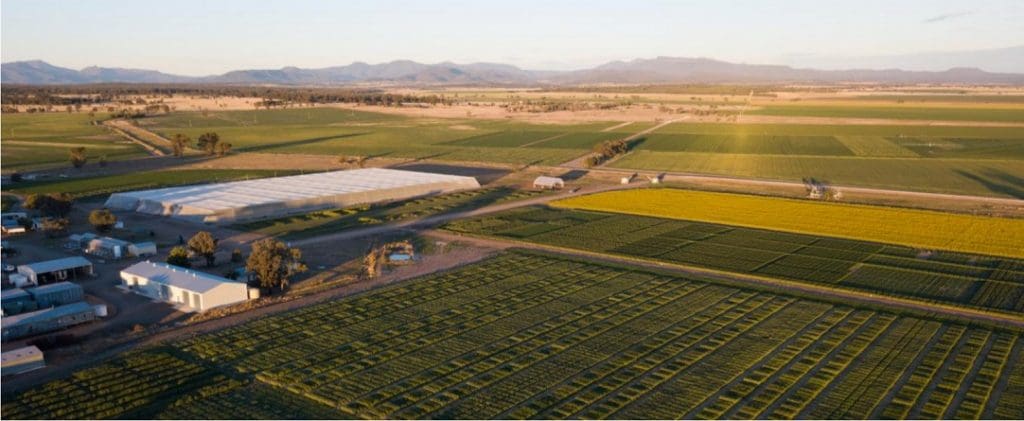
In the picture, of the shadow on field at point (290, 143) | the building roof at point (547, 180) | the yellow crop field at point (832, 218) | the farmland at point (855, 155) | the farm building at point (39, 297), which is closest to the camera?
the farm building at point (39, 297)

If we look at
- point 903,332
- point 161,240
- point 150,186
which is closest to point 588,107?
point 150,186

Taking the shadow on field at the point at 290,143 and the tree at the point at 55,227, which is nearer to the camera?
the tree at the point at 55,227

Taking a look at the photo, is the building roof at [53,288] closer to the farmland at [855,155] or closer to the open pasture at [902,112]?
the farmland at [855,155]

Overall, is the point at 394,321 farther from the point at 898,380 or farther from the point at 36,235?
the point at 36,235

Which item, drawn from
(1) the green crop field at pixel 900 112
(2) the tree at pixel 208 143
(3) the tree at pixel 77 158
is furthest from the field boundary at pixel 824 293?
(1) the green crop field at pixel 900 112

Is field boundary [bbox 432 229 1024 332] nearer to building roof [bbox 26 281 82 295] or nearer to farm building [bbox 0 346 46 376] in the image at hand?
building roof [bbox 26 281 82 295]

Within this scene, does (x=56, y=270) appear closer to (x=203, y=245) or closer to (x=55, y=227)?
(x=203, y=245)
